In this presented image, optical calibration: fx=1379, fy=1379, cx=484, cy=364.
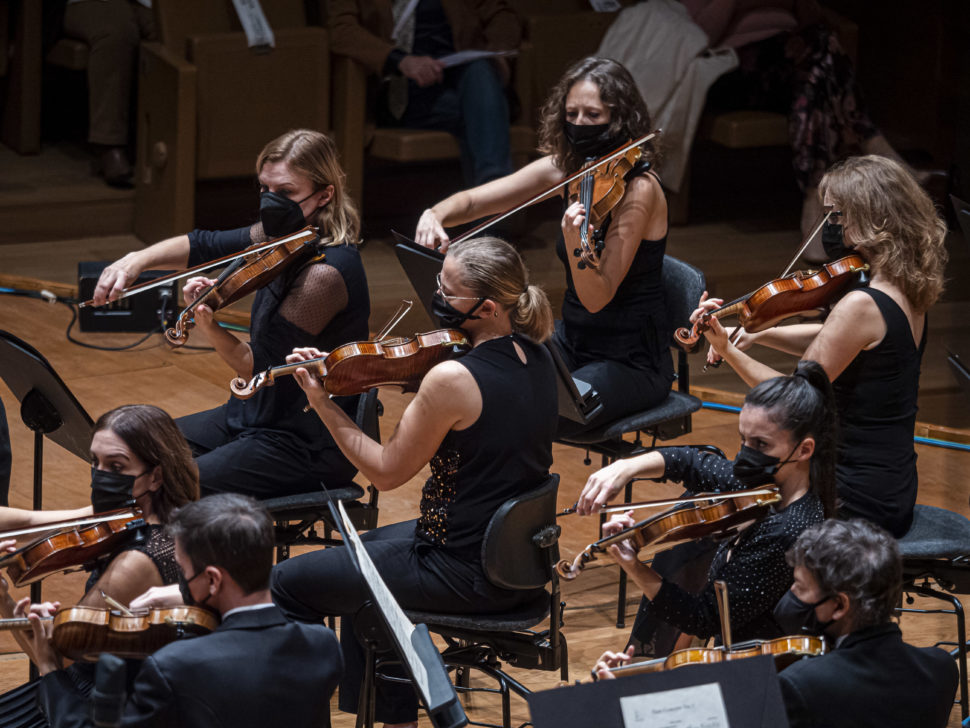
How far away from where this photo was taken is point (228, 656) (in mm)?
2027

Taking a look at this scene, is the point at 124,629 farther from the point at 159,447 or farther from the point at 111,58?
the point at 111,58

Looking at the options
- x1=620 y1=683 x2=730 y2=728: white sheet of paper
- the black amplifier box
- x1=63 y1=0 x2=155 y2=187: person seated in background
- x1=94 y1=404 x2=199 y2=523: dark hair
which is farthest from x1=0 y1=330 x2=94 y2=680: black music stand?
x1=63 y1=0 x2=155 y2=187: person seated in background

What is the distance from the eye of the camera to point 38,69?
6.05 m

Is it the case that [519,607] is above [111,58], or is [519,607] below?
below

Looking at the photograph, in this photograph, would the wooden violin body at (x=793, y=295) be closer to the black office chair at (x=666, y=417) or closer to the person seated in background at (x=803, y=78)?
the black office chair at (x=666, y=417)

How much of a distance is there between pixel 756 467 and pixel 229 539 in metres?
0.95

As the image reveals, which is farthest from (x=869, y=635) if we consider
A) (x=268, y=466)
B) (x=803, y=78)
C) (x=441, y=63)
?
(x=803, y=78)

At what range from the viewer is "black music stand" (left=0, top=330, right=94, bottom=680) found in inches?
104

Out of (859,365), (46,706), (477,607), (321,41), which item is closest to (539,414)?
(477,607)

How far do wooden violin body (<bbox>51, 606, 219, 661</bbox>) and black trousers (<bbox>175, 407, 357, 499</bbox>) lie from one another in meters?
0.87

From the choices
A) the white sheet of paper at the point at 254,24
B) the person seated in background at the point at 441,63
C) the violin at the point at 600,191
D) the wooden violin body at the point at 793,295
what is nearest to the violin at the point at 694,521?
the wooden violin body at the point at 793,295

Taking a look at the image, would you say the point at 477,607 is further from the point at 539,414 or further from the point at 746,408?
the point at 746,408

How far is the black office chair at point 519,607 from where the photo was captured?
254 centimetres

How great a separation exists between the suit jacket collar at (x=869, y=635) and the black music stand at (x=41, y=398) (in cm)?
149
